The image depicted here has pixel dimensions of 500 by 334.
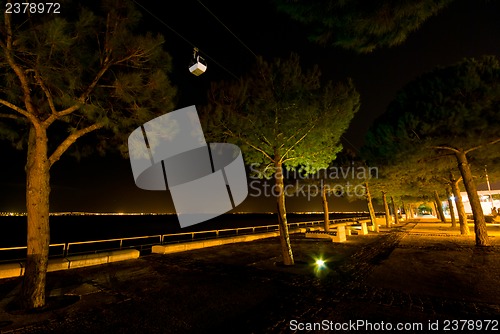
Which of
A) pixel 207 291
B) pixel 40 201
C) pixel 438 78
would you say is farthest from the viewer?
pixel 438 78

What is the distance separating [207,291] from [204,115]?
5.98 metres

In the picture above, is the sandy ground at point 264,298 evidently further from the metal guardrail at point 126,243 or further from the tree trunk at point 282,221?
the metal guardrail at point 126,243

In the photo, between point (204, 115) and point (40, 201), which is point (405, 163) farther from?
point (40, 201)

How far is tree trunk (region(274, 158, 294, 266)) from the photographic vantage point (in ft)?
30.9

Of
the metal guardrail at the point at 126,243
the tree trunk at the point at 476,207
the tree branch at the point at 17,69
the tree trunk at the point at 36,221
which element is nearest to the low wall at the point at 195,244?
the metal guardrail at the point at 126,243

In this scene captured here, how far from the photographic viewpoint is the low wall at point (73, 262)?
7.62 metres

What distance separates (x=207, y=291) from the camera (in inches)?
248

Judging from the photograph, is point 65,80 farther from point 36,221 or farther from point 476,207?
point 476,207

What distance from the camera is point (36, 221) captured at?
5.45 meters

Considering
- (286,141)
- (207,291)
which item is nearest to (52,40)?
(207,291)

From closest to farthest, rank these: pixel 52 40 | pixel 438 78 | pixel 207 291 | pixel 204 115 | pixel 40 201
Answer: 1. pixel 52 40
2. pixel 40 201
3. pixel 207 291
4. pixel 204 115
5. pixel 438 78

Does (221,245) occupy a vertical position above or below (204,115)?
below

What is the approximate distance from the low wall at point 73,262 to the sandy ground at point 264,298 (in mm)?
542

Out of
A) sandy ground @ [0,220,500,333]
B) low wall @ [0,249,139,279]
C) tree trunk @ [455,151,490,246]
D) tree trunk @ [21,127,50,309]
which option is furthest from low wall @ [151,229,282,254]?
tree trunk @ [455,151,490,246]
